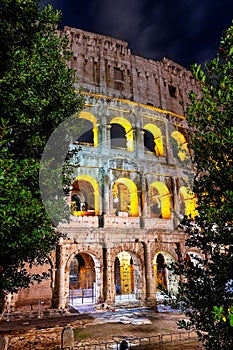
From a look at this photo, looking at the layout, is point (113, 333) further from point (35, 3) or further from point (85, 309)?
point (35, 3)

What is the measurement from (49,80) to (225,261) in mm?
7150

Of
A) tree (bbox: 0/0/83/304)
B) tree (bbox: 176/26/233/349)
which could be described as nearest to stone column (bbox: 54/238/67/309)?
tree (bbox: 0/0/83/304)

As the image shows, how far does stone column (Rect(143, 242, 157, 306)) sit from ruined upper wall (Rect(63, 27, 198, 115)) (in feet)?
41.5

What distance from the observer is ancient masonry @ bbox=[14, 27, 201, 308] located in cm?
2003

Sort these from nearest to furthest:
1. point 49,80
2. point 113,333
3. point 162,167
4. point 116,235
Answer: point 49,80, point 113,333, point 116,235, point 162,167

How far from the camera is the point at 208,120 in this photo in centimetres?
632

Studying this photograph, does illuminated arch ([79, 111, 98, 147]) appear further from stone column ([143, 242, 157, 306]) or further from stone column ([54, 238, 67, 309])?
stone column ([143, 242, 157, 306])

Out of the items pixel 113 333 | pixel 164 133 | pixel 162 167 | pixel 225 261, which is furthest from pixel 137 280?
pixel 225 261

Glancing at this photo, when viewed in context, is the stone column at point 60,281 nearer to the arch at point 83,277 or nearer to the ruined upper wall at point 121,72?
the arch at point 83,277

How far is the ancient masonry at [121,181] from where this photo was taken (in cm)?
2003

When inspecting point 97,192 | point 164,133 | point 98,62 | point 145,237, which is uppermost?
point 98,62

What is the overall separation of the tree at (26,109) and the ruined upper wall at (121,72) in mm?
15245

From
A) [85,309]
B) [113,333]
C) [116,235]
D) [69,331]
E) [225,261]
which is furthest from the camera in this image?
[116,235]

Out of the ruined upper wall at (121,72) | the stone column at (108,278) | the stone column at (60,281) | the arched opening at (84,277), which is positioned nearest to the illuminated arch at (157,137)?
the ruined upper wall at (121,72)
